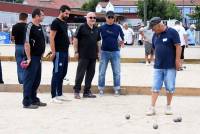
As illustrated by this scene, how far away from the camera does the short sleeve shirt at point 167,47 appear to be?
956cm

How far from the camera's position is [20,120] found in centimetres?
902

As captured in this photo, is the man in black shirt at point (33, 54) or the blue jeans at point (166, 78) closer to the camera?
the blue jeans at point (166, 78)

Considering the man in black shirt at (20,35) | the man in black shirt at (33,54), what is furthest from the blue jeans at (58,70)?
the man in black shirt at (20,35)

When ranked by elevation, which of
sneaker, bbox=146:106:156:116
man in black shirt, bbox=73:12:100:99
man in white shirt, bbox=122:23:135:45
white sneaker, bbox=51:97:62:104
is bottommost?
white sneaker, bbox=51:97:62:104

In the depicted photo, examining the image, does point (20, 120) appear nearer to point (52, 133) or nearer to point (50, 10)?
point (52, 133)

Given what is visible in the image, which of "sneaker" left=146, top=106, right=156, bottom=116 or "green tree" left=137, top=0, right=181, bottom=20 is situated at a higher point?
"green tree" left=137, top=0, right=181, bottom=20

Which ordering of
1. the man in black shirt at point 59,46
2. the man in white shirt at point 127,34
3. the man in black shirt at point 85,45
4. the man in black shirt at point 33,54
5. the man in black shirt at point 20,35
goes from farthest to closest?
1. the man in white shirt at point 127,34
2. the man in black shirt at point 20,35
3. the man in black shirt at point 85,45
4. the man in black shirt at point 59,46
5. the man in black shirt at point 33,54

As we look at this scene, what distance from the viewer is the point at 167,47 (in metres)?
9.59

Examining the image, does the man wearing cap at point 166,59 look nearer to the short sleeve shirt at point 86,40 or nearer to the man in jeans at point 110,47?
the short sleeve shirt at point 86,40

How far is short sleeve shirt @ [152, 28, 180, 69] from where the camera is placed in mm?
9562

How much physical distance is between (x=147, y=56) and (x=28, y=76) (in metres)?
10.0

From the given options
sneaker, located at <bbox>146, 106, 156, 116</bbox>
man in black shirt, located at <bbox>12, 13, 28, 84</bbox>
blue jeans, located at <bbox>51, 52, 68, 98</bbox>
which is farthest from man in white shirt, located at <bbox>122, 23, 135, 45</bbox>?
sneaker, located at <bbox>146, 106, 156, 116</bbox>

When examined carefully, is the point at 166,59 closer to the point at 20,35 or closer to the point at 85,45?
the point at 85,45

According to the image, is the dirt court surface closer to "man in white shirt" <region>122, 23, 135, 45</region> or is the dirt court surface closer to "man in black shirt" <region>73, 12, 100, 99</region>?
"man in black shirt" <region>73, 12, 100, 99</region>
